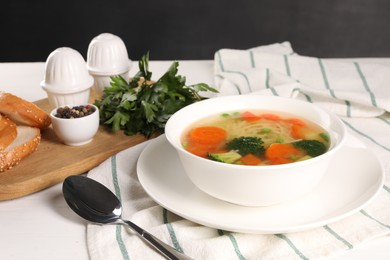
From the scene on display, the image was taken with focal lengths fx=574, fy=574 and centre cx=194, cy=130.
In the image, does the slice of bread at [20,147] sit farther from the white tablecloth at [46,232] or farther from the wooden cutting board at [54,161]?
the white tablecloth at [46,232]

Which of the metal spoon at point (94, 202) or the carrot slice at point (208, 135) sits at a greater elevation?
the carrot slice at point (208, 135)

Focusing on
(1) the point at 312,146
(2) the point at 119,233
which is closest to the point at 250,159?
(1) the point at 312,146

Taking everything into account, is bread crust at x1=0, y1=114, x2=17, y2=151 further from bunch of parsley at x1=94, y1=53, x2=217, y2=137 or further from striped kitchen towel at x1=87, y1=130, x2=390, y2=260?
striped kitchen towel at x1=87, y1=130, x2=390, y2=260

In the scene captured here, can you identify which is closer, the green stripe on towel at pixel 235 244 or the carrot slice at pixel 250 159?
the green stripe on towel at pixel 235 244

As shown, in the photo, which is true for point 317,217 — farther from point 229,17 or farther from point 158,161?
point 229,17

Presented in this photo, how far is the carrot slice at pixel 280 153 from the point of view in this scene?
1731 mm

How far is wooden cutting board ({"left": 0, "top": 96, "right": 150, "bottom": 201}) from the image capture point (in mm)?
1924

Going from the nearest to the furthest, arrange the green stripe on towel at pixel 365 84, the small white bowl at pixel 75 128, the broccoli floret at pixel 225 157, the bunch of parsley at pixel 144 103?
the broccoli floret at pixel 225 157 < the small white bowl at pixel 75 128 < the bunch of parsley at pixel 144 103 < the green stripe on towel at pixel 365 84

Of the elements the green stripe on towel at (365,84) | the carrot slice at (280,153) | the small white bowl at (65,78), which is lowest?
the green stripe on towel at (365,84)

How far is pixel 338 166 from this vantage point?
1929mm

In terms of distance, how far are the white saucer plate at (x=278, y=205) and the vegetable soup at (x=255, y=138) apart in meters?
0.12

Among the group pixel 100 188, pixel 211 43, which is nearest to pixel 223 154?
pixel 100 188

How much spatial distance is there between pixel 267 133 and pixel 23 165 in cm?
89

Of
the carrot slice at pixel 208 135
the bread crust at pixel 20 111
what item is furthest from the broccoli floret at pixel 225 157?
the bread crust at pixel 20 111
